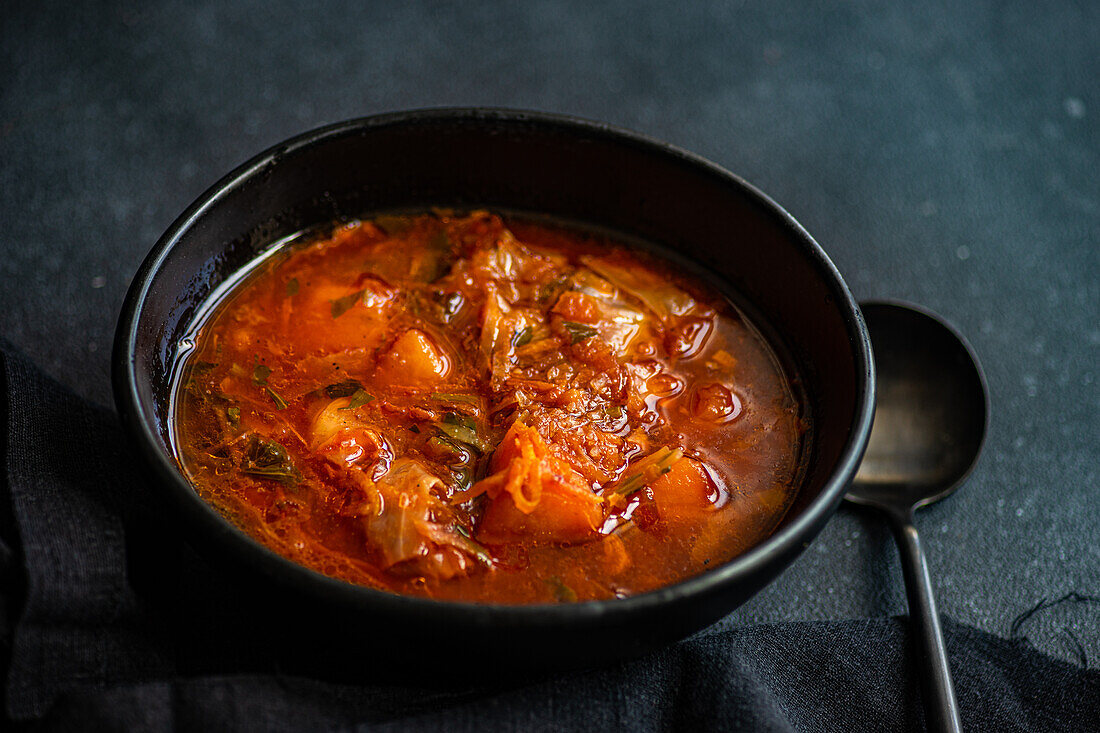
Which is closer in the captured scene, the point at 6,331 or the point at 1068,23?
the point at 6,331

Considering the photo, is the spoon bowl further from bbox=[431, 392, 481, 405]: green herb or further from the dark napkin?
bbox=[431, 392, 481, 405]: green herb

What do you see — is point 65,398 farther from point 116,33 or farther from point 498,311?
point 116,33

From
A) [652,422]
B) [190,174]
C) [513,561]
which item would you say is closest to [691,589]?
[513,561]

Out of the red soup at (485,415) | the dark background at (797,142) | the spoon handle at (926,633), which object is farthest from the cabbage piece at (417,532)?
the spoon handle at (926,633)

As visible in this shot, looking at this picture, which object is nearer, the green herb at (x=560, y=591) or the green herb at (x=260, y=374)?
the green herb at (x=560, y=591)

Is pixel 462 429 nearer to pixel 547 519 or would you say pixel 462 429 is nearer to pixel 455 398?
pixel 455 398

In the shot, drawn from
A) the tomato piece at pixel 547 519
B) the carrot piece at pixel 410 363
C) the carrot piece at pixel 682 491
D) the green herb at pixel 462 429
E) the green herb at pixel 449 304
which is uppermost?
the carrot piece at pixel 410 363

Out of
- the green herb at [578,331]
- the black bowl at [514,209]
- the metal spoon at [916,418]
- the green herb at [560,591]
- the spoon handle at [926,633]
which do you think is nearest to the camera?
the black bowl at [514,209]

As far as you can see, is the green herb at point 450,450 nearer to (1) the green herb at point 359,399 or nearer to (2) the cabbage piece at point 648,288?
(1) the green herb at point 359,399
